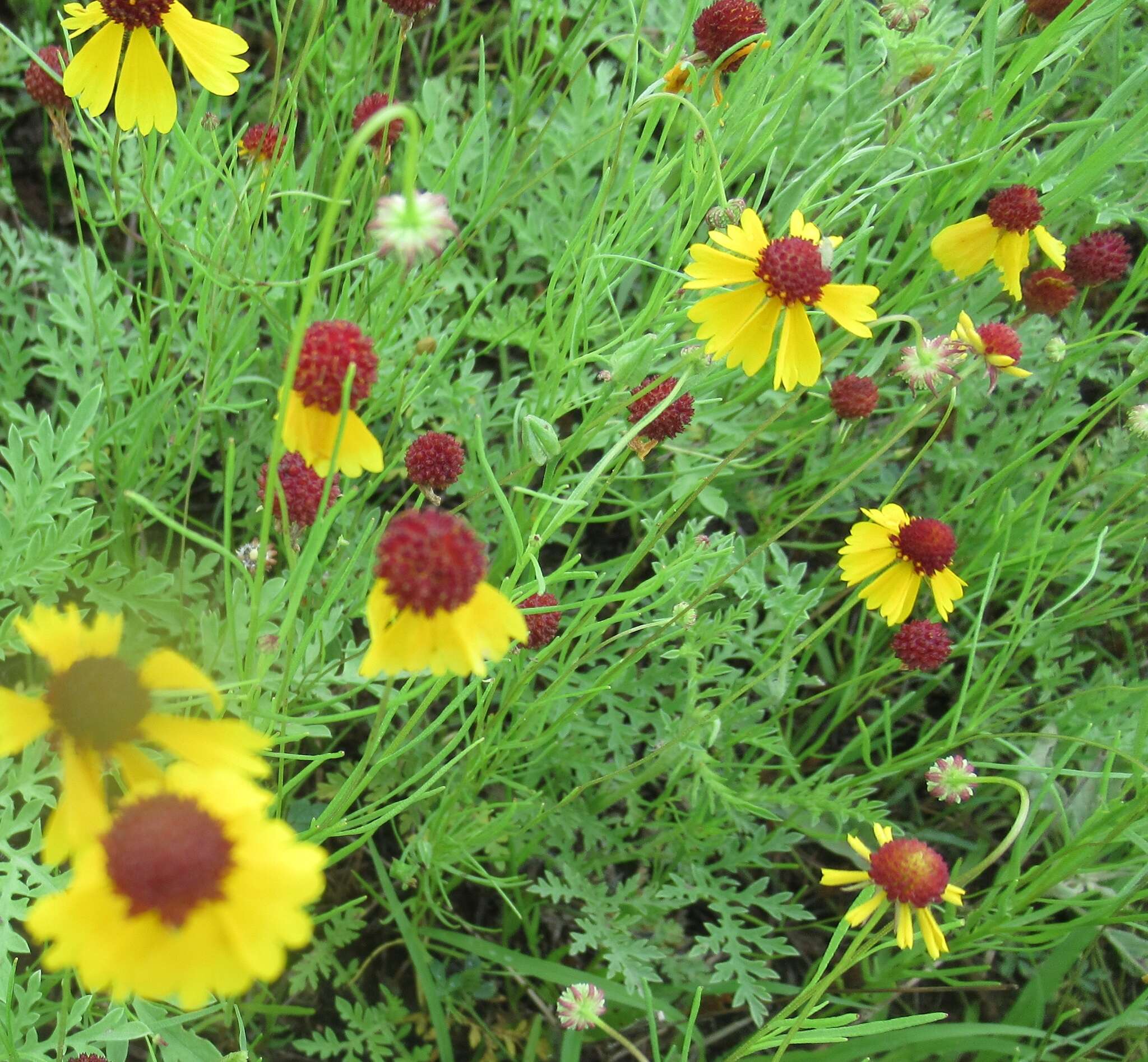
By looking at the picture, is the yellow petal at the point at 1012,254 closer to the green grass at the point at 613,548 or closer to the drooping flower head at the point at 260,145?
the green grass at the point at 613,548

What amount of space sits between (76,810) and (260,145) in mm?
1024

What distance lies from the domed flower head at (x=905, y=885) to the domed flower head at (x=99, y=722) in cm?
71

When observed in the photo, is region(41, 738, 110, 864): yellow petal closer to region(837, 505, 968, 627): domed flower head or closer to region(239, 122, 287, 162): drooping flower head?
region(239, 122, 287, 162): drooping flower head

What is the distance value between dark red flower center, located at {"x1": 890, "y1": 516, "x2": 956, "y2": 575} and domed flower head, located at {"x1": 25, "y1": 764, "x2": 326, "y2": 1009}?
113 cm

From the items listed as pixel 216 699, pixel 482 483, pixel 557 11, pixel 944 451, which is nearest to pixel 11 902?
pixel 216 699

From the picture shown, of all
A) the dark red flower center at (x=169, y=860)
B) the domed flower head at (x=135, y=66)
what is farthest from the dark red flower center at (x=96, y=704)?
the domed flower head at (x=135, y=66)

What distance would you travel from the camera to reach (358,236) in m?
1.71

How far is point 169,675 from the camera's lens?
0.84 m

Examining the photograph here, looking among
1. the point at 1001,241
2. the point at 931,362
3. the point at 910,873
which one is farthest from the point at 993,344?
the point at 910,873

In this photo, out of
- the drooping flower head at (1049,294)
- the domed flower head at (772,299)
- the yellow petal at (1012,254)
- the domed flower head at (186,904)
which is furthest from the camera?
the drooping flower head at (1049,294)

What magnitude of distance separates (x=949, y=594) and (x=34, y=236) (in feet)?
5.88

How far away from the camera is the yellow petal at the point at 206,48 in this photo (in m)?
1.28

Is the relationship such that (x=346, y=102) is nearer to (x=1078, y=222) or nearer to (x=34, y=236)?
(x=34, y=236)

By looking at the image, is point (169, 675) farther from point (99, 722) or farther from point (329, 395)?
point (329, 395)
